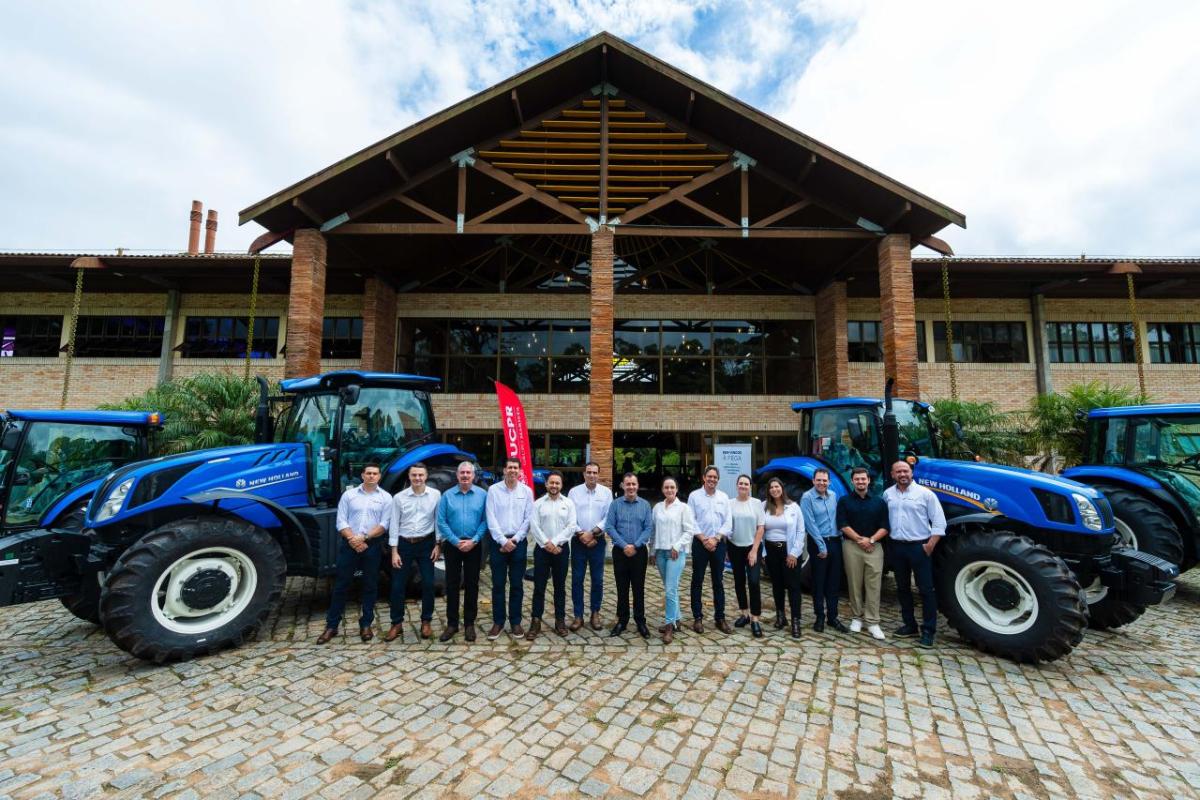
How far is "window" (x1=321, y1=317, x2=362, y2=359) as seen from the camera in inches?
536

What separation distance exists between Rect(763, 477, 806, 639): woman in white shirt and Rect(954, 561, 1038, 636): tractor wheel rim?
130 cm

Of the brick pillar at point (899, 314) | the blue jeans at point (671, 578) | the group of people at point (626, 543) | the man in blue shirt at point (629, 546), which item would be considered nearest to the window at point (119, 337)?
the group of people at point (626, 543)

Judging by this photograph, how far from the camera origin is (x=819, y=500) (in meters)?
4.87

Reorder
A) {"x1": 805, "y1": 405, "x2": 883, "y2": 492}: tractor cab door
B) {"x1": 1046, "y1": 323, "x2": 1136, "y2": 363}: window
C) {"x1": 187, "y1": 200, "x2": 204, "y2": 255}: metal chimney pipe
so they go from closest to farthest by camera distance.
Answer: {"x1": 805, "y1": 405, "x2": 883, "y2": 492}: tractor cab door, {"x1": 1046, "y1": 323, "x2": 1136, "y2": 363}: window, {"x1": 187, "y1": 200, "x2": 204, "y2": 255}: metal chimney pipe

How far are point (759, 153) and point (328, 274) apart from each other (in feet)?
35.1

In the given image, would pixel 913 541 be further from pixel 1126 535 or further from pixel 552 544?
pixel 552 544

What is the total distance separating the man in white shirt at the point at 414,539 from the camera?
4.47 meters

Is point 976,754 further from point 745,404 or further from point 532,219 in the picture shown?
point 532,219

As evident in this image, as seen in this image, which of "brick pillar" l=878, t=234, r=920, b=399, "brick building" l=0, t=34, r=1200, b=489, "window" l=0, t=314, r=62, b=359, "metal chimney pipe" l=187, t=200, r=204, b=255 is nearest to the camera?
"brick pillar" l=878, t=234, r=920, b=399

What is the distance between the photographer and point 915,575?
453 cm

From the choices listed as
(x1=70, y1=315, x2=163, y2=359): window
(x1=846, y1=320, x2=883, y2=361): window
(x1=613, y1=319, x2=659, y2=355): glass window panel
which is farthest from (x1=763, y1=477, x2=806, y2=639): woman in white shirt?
(x1=70, y1=315, x2=163, y2=359): window

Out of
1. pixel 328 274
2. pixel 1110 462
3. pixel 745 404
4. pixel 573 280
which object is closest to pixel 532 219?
pixel 573 280

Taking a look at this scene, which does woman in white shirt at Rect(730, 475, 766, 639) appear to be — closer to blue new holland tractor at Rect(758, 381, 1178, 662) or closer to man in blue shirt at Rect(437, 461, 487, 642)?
blue new holland tractor at Rect(758, 381, 1178, 662)

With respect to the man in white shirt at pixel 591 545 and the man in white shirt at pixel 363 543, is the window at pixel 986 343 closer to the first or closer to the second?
the man in white shirt at pixel 591 545
